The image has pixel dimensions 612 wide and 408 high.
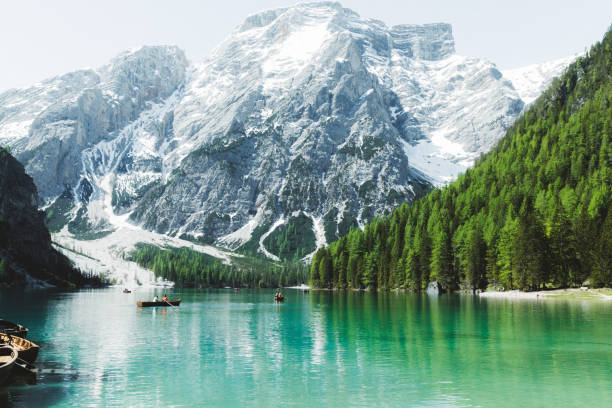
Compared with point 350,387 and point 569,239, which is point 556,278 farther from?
point 350,387

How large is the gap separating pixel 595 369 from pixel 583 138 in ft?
497

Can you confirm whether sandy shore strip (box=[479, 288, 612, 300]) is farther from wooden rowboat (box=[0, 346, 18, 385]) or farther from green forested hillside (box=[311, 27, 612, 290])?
wooden rowboat (box=[0, 346, 18, 385])

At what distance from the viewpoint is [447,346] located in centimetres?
5034

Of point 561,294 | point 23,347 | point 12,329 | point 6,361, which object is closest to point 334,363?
point 6,361

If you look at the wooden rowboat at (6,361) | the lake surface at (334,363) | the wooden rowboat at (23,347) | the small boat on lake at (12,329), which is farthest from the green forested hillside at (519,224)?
the wooden rowboat at (6,361)

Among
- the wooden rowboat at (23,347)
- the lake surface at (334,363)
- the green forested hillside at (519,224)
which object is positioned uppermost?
the green forested hillside at (519,224)

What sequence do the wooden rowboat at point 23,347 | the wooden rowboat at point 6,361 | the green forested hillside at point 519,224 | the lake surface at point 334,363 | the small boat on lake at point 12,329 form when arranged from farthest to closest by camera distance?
1. the green forested hillside at point 519,224
2. the small boat on lake at point 12,329
3. the wooden rowboat at point 23,347
4. the wooden rowboat at point 6,361
5. the lake surface at point 334,363

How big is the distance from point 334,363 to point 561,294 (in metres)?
91.5

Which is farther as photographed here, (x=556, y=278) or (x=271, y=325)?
(x=556, y=278)

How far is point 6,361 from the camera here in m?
33.8

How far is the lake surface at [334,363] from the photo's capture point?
104 ft

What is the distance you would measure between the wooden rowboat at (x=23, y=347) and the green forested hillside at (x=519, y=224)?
355 feet

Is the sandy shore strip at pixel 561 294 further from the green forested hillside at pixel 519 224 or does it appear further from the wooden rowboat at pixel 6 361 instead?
the wooden rowboat at pixel 6 361

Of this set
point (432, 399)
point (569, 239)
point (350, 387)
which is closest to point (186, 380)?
point (350, 387)
